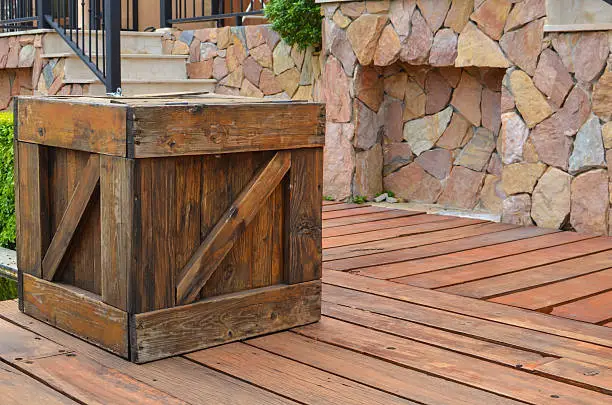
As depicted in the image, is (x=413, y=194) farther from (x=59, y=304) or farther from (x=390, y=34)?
(x=59, y=304)

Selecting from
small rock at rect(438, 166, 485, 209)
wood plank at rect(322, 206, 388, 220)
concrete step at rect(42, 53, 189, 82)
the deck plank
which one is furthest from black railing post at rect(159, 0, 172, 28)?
the deck plank

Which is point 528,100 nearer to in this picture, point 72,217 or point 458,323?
point 458,323

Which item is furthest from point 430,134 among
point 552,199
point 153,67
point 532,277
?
point 153,67

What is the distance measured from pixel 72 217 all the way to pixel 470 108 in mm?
3208

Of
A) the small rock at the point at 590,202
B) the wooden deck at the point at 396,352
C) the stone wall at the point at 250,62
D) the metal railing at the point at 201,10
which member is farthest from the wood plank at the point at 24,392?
the metal railing at the point at 201,10

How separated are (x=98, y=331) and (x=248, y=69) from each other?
416 cm

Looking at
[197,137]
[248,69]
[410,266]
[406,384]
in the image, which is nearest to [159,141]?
[197,137]

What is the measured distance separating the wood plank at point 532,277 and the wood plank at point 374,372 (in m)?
0.88

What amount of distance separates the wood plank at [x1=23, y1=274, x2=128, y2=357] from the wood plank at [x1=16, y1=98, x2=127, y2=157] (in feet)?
1.53

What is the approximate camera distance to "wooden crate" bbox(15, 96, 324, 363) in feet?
8.34

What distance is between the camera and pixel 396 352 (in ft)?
8.73

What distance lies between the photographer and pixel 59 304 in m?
2.88

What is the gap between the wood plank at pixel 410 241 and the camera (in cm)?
418

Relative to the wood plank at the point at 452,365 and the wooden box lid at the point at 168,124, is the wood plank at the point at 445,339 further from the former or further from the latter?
the wooden box lid at the point at 168,124
